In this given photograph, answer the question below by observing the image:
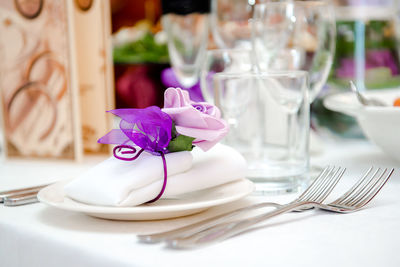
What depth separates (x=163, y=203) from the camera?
0.54 m

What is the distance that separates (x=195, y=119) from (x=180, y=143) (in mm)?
36

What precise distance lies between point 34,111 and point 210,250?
634 mm

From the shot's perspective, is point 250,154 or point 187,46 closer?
point 250,154

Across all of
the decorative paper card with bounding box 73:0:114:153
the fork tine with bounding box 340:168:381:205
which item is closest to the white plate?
the fork tine with bounding box 340:168:381:205

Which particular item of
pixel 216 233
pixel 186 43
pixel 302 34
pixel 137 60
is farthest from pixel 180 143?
pixel 137 60

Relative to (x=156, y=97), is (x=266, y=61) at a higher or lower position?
higher

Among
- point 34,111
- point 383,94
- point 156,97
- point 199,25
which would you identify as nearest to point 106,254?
point 34,111

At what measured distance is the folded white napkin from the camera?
0.50m

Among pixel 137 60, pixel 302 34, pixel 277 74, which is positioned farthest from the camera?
pixel 137 60

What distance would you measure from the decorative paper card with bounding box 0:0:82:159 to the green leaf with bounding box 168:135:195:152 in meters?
0.42

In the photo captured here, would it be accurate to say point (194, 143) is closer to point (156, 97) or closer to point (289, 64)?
point (289, 64)

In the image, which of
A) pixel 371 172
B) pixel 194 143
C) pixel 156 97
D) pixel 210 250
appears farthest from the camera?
pixel 156 97

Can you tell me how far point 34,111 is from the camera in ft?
3.17

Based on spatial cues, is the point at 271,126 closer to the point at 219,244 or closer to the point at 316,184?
the point at 316,184
